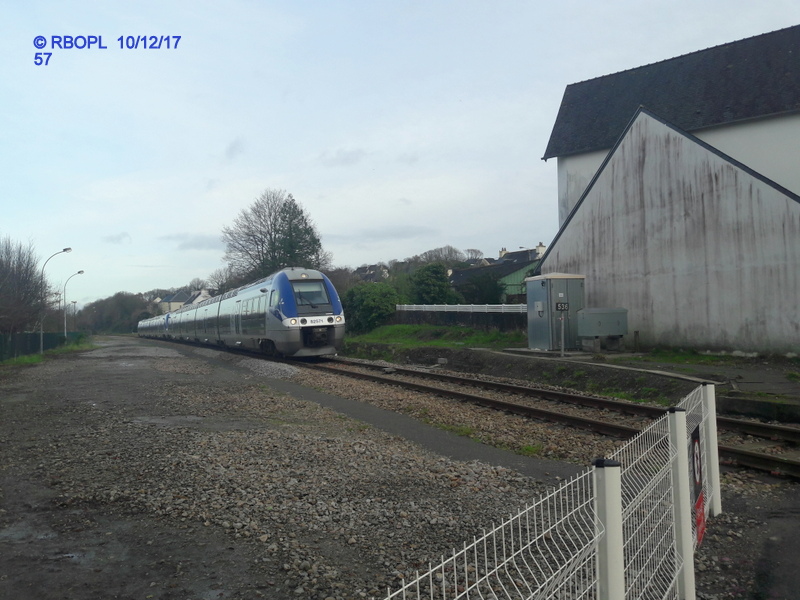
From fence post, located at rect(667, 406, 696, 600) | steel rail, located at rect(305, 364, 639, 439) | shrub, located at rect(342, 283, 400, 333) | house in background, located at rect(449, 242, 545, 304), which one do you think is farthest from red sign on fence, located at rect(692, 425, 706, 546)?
shrub, located at rect(342, 283, 400, 333)

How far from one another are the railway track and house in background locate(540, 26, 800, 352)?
7.34 m

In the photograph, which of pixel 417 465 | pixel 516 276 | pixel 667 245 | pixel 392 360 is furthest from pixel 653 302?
pixel 516 276

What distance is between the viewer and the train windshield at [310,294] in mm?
22234

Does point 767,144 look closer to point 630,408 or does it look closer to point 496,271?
point 630,408

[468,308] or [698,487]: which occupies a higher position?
[468,308]

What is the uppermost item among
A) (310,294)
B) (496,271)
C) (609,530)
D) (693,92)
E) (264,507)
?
(693,92)

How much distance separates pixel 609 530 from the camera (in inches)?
108

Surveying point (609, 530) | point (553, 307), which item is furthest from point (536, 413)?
point (553, 307)

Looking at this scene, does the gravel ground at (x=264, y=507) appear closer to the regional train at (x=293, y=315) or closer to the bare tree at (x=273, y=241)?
the regional train at (x=293, y=315)

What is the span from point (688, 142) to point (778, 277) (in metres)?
5.11

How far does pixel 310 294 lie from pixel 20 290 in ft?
89.5

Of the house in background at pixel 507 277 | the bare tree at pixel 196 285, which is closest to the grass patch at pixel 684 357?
the house in background at pixel 507 277

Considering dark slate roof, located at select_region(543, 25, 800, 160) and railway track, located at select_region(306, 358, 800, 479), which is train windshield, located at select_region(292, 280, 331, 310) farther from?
dark slate roof, located at select_region(543, 25, 800, 160)

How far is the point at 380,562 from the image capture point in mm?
4711
